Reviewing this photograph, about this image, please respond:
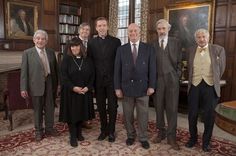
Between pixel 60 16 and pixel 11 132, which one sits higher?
pixel 60 16

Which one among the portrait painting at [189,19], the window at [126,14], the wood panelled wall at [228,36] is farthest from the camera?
the window at [126,14]

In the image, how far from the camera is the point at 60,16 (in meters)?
7.30

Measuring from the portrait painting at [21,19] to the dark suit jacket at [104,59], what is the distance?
3956mm

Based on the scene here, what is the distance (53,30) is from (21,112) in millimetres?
2951

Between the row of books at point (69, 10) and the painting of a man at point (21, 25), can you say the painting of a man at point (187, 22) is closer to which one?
the row of books at point (69, 10)

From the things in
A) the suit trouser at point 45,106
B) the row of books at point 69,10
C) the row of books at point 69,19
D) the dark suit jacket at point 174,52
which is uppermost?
the row of books at point 69,10

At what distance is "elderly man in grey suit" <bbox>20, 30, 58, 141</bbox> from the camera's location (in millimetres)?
3148

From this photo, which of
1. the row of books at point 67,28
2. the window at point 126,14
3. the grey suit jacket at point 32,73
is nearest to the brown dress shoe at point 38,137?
the grey suit jacket at point 32,73

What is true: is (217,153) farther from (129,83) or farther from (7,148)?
(7,148)

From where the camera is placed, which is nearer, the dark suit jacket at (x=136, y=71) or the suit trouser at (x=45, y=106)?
the dark suit jacket at (x=136, y=71)

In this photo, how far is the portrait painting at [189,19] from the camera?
504 cm

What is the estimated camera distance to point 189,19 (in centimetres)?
538

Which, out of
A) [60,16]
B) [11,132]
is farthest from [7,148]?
[60,16]

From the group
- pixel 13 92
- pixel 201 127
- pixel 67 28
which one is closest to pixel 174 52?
pixel 201 127
